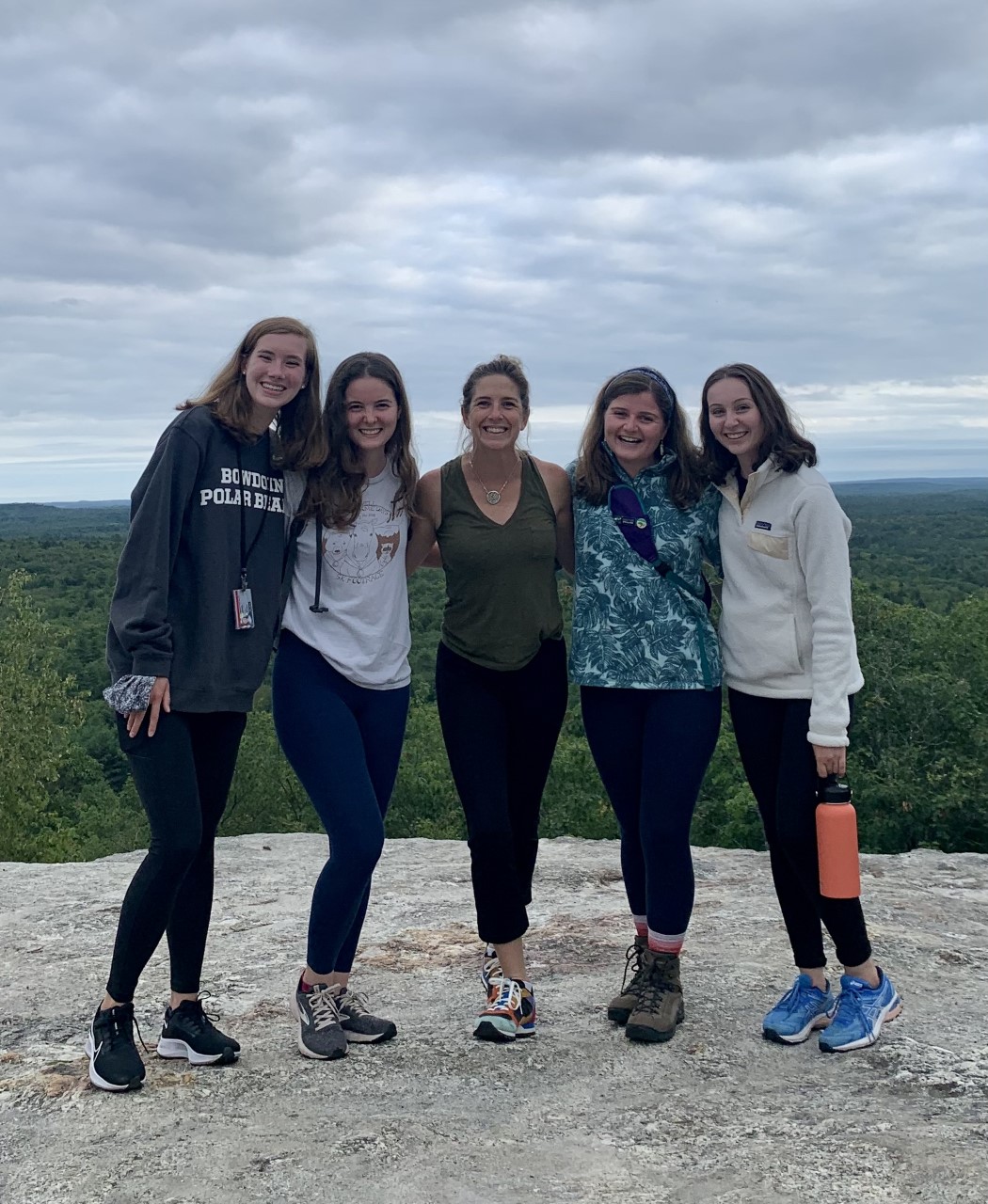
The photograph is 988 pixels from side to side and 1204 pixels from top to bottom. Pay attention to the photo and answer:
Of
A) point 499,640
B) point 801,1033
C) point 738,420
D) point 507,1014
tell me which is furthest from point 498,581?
point 801,1033

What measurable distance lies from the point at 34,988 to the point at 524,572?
290 cm

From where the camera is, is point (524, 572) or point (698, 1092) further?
point (524, 572)

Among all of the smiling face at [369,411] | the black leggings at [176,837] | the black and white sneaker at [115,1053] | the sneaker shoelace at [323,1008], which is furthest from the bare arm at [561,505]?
the black and white sneaker at [115,1053]

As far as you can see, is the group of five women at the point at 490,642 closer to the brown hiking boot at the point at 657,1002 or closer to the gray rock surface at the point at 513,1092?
the brown hiking boot at the point at 657,1002

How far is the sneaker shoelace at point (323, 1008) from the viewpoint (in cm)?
372

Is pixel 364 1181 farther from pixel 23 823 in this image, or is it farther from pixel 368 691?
pixel 23 823

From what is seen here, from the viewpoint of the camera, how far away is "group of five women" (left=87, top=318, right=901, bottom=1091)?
3443mm

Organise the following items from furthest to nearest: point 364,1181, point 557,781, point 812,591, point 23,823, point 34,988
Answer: point 557,781 → point 23,823 → point 34,988 → point 812,591 → point 364,1181

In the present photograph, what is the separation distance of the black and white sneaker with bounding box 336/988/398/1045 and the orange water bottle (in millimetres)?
1597

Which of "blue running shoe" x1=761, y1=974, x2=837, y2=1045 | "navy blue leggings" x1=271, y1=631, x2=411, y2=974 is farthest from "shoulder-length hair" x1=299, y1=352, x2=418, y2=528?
"blue running shoe" x1=761, y1=974, x2=837, y2=1045

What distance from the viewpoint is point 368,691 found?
368 centimetres

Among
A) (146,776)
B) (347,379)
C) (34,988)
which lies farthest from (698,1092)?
(34,988)

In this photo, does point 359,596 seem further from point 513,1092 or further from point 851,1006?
point 851,1006

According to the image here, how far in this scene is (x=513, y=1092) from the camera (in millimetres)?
3471
